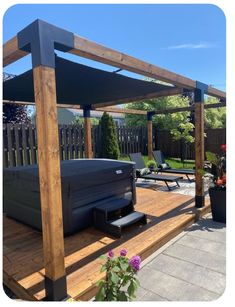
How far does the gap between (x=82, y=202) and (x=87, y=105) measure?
429 cm

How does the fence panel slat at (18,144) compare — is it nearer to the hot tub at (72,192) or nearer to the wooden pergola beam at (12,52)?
the hot tub at (72,192)

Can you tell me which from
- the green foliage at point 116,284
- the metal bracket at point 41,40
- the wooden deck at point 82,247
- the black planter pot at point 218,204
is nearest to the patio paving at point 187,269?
the wooden deck at point 82,247

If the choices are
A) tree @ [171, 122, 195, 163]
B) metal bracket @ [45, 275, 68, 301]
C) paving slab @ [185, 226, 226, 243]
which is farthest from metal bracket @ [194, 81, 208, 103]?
tree @ [171, 122, 195, 163]

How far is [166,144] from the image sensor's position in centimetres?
1408

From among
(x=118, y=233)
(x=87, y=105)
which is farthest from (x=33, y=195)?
(x=87, y=105)

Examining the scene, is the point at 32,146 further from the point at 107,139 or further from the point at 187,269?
the point at 187,269

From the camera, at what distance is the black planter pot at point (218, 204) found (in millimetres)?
4098

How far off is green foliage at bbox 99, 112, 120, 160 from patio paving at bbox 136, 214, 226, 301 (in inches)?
257

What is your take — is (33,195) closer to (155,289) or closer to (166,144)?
(155,289)

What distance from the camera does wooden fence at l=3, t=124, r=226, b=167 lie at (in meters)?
7.41

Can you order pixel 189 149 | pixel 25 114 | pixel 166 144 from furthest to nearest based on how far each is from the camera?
1. pixel 166 144
2. pixel 189 149
3. pixel 25 114

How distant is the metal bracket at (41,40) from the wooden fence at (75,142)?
5742mm

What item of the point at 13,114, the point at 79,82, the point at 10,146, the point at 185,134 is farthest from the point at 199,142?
the point at 13,114

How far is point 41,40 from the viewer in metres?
2.00
